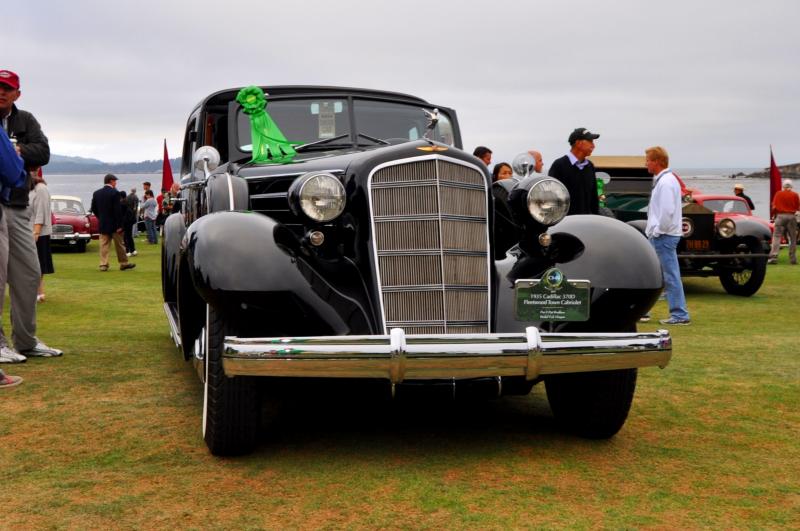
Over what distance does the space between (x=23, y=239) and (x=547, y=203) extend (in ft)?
13.1

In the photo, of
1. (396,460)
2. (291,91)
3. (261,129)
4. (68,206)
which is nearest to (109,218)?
(68,206)

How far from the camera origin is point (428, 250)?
12.9 feet

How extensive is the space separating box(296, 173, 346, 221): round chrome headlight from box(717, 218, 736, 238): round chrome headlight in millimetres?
9157

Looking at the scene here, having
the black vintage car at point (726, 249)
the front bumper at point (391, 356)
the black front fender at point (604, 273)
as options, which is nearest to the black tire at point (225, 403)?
the front bumper at point (391, 356)

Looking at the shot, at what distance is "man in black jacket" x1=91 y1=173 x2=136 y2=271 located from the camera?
1596cm

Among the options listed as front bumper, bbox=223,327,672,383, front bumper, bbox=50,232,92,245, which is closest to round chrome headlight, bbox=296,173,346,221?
front bumper, bbox=223,327,672,383

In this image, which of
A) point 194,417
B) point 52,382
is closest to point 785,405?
point 194,417

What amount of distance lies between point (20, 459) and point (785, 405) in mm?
4104

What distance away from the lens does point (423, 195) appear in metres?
3.95

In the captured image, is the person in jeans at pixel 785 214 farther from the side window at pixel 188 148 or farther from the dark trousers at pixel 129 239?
the dark trousers at pixel 129 239

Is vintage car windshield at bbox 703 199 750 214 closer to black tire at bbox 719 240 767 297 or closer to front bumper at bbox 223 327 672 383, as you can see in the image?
black tire at bbox 719 240 767 297

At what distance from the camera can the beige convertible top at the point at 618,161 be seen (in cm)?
1554

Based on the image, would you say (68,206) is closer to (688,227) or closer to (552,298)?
(688,227)

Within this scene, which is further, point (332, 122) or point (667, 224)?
point (667, 224)
